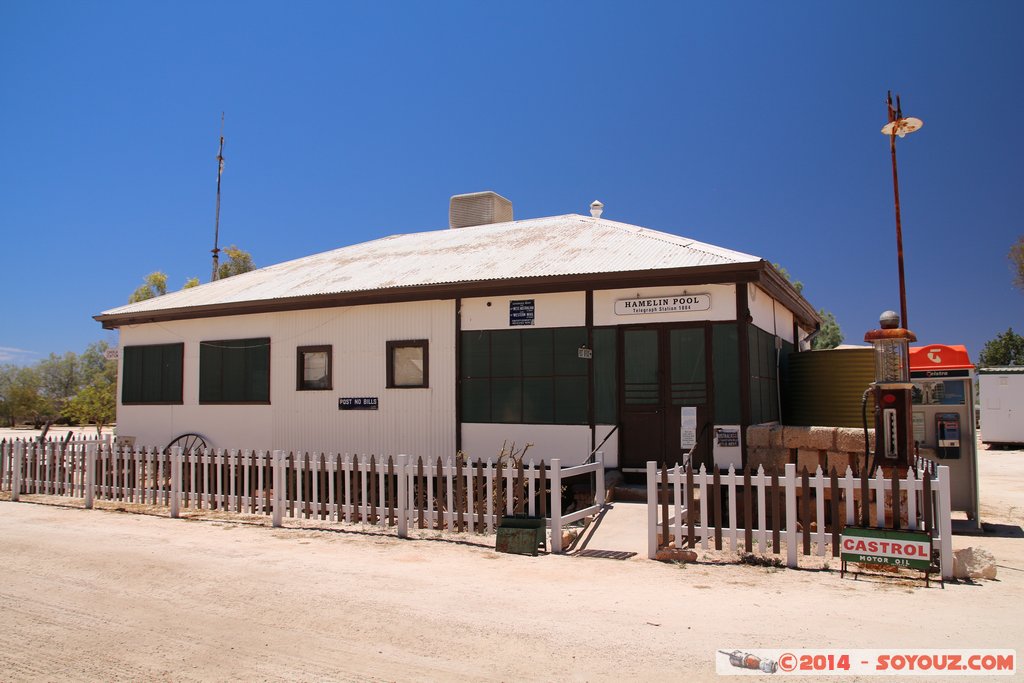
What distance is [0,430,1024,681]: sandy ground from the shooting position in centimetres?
492

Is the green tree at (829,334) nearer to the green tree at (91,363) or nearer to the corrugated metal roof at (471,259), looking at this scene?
the corrugated metal roof at (471,259)

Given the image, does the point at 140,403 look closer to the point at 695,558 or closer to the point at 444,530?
the point at 444,530

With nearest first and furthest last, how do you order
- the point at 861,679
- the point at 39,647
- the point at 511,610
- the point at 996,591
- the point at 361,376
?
the point at 861,679 → the point at 39,647 → the point at 511,610 → the point at 996,591 → the point at 361,376

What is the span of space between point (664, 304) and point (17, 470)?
12039mm

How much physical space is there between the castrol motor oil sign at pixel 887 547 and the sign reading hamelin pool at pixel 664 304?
5.22m

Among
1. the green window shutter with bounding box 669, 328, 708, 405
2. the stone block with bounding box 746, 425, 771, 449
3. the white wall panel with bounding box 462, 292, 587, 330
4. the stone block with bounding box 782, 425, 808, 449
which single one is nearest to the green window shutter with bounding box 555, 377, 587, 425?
the white wall panel with bounding box 462, 292, 587, 330

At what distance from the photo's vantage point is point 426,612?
20.0ft

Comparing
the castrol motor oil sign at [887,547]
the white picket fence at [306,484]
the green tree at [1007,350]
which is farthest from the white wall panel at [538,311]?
the green tree at [1007,350]

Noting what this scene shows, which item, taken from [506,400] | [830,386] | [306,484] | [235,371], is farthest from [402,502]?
[830,386]

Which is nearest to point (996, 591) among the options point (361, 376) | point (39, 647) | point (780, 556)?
point (780, 556)

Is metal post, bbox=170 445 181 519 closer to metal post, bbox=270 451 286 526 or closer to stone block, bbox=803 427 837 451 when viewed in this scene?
metal post, bbox=270 451 286 526

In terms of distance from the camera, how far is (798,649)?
500 centimetres

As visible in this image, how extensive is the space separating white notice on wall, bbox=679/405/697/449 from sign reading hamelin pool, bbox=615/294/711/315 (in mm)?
1589

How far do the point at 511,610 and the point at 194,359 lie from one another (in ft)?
42.4
